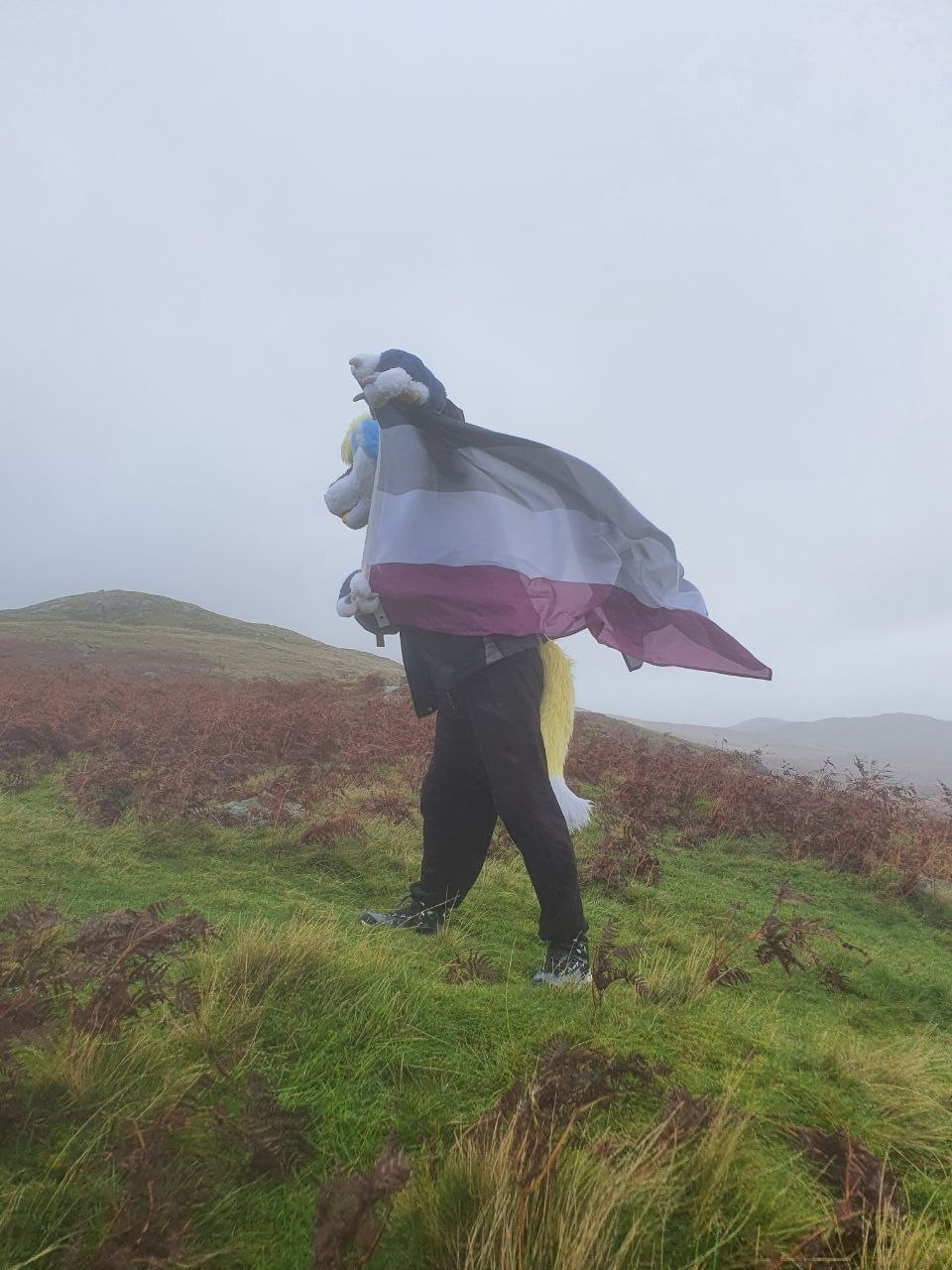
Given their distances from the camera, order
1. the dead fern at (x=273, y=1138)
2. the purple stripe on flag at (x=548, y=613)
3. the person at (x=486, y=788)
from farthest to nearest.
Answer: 1. the purple stripe on flag at (x=548, y=613)
2. the person at (x=486, y=788)
3. the dead fern at (x=273, y=1138)

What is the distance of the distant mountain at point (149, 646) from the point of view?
2355cm

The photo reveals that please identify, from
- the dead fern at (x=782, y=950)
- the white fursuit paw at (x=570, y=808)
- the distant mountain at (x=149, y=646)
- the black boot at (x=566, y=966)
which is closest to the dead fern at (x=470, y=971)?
the black boot at (x=566, y=966)

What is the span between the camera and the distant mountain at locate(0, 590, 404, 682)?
927 inches

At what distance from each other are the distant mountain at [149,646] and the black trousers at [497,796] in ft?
53.2

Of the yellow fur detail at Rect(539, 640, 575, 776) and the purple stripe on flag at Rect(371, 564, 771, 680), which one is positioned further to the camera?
the yellow fur detail at Rect(539, 640, 575, 776)

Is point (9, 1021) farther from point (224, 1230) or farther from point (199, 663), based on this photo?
point (199, 663)

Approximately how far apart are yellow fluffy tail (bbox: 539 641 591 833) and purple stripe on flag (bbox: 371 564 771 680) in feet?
0.53

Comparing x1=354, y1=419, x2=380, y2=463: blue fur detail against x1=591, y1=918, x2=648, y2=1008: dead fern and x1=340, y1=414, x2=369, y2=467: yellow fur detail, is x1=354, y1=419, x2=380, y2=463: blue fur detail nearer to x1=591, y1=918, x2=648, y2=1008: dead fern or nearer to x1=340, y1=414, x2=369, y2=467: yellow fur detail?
x1=340, y1=414, x2=369, y2=467: yellow fur detail

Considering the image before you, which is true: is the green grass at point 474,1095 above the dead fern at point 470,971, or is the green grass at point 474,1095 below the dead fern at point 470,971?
above

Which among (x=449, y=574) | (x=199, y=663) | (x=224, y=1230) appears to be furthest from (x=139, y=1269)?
(x=199, y=663)

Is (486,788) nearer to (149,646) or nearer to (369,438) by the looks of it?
(369,438)

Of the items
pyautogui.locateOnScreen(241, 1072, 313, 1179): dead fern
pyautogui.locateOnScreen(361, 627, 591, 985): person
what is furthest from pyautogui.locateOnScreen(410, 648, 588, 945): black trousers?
pyautogui.locateOnScreen(241, 1072, 313, 1179): dead fern

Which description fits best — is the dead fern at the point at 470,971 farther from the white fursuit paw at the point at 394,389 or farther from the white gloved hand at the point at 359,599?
the white fursuit paw at the point at 394,389

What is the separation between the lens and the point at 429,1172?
150 centimetres
